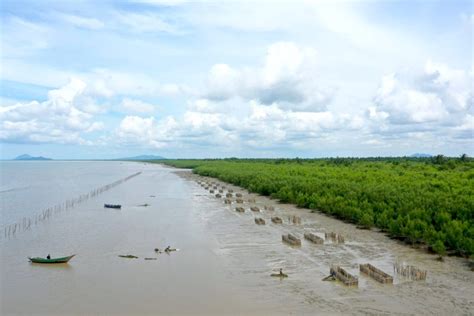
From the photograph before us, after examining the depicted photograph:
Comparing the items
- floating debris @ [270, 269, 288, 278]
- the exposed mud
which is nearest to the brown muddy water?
the exposed mud

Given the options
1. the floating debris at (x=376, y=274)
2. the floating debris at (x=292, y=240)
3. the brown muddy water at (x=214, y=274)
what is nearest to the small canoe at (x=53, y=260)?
the brown muddy water at (x=214, y=274)

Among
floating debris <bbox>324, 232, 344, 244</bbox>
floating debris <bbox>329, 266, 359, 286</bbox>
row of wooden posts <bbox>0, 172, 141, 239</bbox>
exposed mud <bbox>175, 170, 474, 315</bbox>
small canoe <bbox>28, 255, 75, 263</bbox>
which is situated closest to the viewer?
exposed mud <bbox>175, 170, 474, 315</bbox>

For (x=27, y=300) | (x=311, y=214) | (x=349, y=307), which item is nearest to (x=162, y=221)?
(x=311, y=214)

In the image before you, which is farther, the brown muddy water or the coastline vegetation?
the coastline vegetation

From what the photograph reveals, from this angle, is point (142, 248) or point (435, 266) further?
point (142, 248)

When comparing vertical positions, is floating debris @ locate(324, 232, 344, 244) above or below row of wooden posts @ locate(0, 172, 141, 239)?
above

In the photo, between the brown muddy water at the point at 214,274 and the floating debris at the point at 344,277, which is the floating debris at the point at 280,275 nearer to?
the brown muddy water at the point at 214,274

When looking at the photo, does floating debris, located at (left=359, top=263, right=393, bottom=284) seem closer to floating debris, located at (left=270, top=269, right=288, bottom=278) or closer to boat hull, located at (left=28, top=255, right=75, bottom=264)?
floating debris, located at (left=270, top=269, right=288, bottom=278)

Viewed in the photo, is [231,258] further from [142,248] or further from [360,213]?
[360,213]
